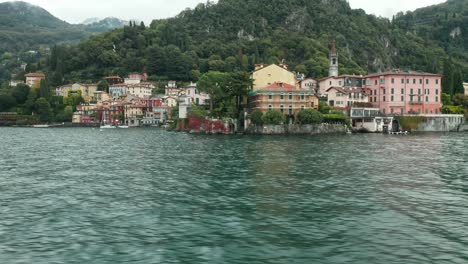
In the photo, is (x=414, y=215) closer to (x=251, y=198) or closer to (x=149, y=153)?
(x=251, y=198)

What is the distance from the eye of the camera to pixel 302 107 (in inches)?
3720

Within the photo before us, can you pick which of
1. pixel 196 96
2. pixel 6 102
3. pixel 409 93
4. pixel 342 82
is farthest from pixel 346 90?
pixel 6 102

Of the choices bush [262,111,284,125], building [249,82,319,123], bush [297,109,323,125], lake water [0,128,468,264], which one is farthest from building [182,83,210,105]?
lake water [0,128,468,264]

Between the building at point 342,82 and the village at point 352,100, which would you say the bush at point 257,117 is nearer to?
the village at point 352,100

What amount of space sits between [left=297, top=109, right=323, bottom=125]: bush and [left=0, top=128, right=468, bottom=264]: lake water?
48.3m

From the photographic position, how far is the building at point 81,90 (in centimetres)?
18929

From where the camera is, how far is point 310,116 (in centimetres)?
9025

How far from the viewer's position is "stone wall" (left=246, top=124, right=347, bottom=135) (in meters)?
89.4

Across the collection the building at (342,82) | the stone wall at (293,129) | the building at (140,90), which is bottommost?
the stone wall at (293,129)

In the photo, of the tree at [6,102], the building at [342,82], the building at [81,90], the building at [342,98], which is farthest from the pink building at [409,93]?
the tree at [6,102]

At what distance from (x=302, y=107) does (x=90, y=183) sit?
67.1 metres

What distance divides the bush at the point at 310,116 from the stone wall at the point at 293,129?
1.00 meters

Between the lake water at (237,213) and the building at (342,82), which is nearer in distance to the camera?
the lake water at (237,213)

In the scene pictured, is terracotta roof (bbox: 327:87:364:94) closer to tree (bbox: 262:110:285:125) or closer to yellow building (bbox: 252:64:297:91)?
yellow building (bbox: 252:64:297:91)
